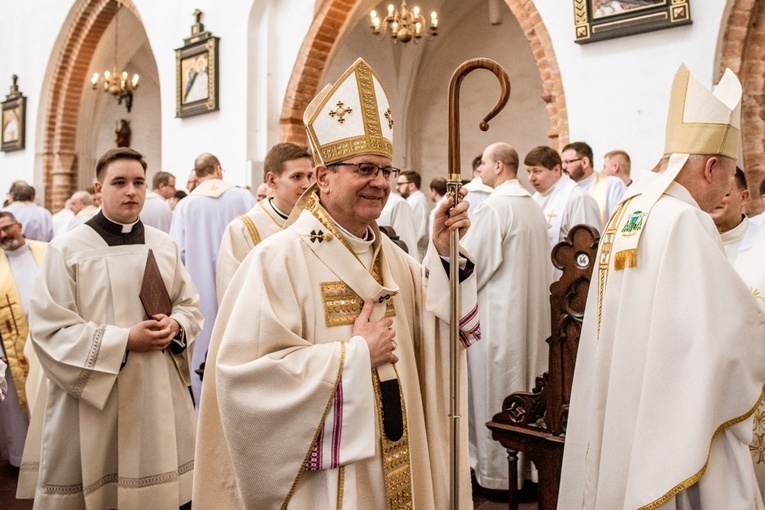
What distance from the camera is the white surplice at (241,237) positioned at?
3.98 metres

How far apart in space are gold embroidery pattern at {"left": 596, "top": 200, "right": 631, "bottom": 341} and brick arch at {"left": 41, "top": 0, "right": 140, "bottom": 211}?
12942 mm

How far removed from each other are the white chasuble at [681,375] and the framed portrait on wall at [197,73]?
900cm

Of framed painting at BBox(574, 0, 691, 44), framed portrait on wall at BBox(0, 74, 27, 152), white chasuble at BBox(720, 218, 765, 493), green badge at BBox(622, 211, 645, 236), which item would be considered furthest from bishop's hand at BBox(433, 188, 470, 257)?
framed portrait on wall at BBox(0, 74, 27, 152)

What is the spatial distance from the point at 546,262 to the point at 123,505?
3.08 metres

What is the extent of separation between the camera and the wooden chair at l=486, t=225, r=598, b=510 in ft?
10.7

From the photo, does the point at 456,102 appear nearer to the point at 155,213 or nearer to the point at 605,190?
the point at 605,190

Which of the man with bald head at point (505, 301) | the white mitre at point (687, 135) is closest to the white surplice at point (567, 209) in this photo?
the man with bald head at point (505, 301)

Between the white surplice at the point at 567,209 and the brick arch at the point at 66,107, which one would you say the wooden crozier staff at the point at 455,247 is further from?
the brick arch at the point at 66,107

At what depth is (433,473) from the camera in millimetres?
2414

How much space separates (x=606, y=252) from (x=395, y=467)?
115cm

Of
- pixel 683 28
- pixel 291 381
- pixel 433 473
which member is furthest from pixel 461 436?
pixel 683 28

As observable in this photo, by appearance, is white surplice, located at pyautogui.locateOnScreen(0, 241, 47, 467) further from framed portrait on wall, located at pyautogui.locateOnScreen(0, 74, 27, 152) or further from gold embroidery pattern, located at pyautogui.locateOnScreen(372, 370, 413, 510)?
framed portrait on wall, located at pyautogui.locateOnScreen(0, 74, 27, 152)

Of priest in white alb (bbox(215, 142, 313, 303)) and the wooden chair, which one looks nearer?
the wooden chair

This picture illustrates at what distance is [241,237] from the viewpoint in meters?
4.02
